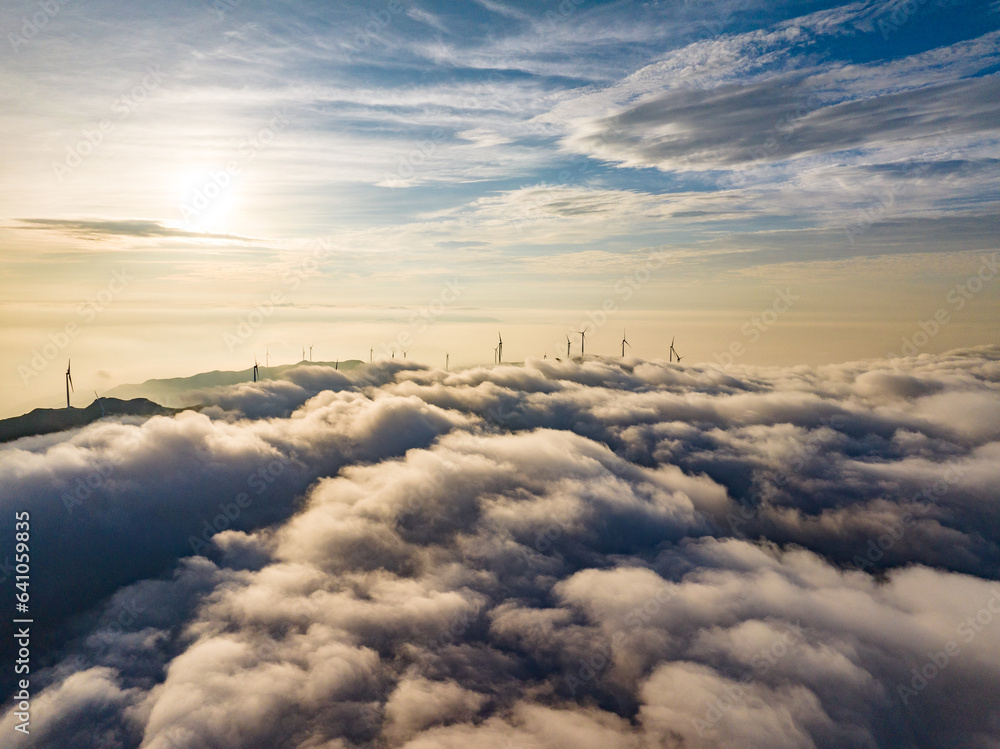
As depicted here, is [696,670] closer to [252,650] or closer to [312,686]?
[312,686]

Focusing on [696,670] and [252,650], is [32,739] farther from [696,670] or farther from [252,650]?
[696,670]

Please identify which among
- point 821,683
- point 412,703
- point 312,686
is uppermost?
point 821,683

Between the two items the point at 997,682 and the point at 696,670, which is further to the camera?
the point at 997,682

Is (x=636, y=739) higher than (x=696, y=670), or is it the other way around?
(x=696, y=670)

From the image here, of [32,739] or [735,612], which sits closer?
[32,739]

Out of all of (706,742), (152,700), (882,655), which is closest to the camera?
(706,742)

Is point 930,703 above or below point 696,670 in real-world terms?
below

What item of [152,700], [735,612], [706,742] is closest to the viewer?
[706,742]

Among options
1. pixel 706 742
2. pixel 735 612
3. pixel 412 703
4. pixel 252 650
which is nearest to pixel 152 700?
pixel 252 650

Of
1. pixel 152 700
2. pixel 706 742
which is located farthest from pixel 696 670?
pixel 152 700

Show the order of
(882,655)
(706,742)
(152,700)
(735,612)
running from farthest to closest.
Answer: (735,612) → (882,655) → (152,700) → (706,742)
